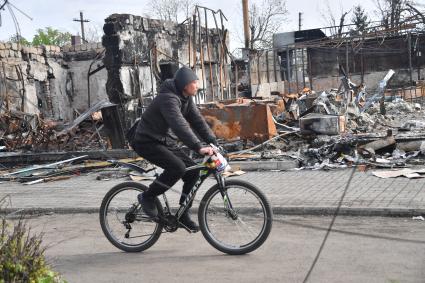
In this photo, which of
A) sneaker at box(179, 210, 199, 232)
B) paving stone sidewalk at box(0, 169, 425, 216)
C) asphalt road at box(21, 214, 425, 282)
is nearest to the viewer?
asphalt road at box(21, 214, 425, 282)

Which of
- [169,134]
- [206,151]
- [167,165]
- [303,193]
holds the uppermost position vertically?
[169,134]

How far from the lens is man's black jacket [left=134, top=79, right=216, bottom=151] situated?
5.45 m

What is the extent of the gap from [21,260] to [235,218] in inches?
110

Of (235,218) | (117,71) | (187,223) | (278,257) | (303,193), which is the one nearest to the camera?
(278,257)

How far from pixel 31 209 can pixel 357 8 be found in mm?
63217

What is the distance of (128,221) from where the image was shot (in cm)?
601

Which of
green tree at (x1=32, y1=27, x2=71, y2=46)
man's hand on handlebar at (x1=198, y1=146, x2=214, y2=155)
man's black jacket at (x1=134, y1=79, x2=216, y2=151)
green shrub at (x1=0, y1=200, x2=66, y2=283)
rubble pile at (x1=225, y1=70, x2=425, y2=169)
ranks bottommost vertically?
rubble pile at (x1=225, y1=70, x2=425, y2=169)

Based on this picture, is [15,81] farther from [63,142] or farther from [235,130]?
[235,130]

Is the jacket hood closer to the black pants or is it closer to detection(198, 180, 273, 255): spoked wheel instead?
the black pants

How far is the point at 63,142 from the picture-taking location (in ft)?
52.1

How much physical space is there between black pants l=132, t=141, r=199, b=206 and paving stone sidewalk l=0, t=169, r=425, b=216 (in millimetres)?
525

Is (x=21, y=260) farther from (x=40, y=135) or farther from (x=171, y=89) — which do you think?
(x=40, y=135)

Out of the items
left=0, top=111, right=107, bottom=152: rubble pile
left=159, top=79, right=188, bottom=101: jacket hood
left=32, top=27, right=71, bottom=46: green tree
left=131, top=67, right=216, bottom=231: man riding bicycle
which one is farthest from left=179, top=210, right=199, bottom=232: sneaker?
left=32, top=27, right=71, bottom=46: green tree

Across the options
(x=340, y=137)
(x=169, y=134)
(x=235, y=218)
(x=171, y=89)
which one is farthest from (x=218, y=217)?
(x=340, y=137)
